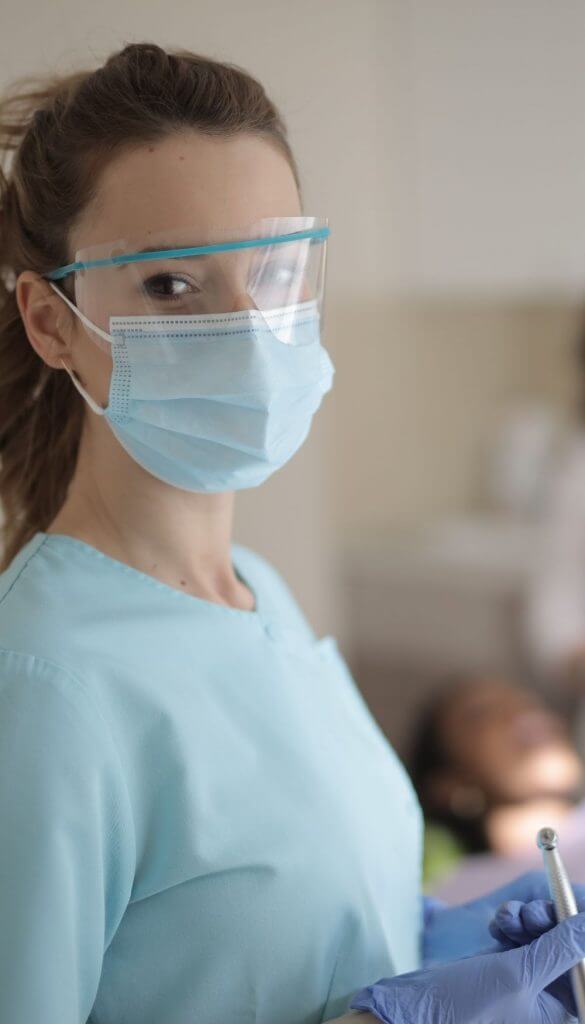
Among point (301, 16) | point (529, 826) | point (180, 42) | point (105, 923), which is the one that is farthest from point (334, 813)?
point (529, 826)

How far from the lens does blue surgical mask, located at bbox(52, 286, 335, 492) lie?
3.05 ft

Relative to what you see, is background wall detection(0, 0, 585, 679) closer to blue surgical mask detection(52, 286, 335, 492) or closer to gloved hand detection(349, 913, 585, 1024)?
blue surgical mask detection(52, 286, 335, 492)

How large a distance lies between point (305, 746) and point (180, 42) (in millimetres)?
782

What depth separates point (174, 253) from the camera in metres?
0.91

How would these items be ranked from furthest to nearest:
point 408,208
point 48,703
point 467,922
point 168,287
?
point 408,208, point 467,922, point 168,287, point 48,703

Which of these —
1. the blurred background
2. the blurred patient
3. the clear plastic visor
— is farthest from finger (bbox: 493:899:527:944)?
the blurred patient

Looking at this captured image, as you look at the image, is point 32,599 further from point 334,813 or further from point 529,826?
point 529,826

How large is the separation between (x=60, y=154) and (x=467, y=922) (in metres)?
0.90

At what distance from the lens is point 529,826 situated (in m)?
2.51

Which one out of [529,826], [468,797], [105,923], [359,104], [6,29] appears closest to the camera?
[105,923]

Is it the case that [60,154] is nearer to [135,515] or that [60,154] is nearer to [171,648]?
[135,515]

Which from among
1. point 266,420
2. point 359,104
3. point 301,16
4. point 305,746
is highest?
point 301,16

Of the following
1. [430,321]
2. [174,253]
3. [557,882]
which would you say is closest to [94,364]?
[174,253]

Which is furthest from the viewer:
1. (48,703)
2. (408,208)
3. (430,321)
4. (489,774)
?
(430,321)
